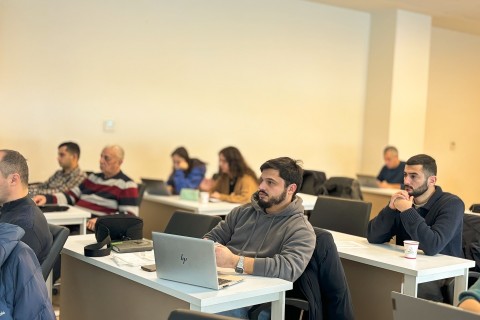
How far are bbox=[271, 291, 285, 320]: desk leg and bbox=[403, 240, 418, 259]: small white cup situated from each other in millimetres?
865

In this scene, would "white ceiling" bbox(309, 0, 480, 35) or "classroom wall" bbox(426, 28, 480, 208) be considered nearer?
"white ceiling" bbox(309, 0, 480, 35)

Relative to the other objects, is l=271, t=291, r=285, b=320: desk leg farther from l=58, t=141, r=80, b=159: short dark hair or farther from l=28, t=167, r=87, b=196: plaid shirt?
l=58, t=141, r=80, b=159: short dark hair

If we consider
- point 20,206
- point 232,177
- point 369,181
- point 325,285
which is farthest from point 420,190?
point 369,181

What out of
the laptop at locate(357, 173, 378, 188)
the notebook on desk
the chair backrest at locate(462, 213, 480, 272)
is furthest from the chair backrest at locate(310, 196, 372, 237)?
the laptop at locate(357, 173, 378, 188)

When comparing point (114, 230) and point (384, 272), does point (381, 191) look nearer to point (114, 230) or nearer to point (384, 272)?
point (384, 272)

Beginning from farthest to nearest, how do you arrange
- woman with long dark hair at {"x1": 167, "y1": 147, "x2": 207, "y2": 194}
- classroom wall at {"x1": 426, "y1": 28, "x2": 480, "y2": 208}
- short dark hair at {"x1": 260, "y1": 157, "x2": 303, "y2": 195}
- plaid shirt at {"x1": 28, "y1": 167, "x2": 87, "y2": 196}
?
classroom wall at {"x1": 426, "y1": 28, "x2": 480, "y2": 208}
woman with long dark hair at {"x1": 167, "y1": 147, "x2": 207, "y2": 194}
plaid shirt at {"x1": 28, "y1": 167, "x2": 87, "y2": 196}
short dark hair at {"x1": 260, "y1": 157, "x2": 303, "y2": 195}

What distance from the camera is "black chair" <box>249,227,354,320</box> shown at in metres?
2.75

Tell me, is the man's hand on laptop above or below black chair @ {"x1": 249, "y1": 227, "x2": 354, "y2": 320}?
above

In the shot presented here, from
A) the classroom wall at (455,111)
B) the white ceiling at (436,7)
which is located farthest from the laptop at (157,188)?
the classroom wall at (455,111)

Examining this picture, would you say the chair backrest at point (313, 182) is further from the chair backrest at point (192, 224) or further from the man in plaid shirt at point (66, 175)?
the chair backrest at point (192, 224)

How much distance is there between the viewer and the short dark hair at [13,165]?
2.75 meters

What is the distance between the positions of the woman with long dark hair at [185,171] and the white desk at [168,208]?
0.54 meters

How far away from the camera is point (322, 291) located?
2824mm

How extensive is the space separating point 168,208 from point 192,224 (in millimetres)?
2014
